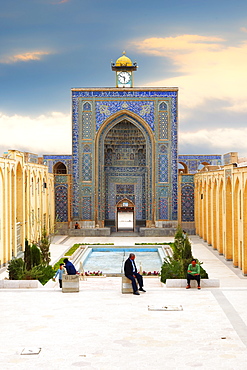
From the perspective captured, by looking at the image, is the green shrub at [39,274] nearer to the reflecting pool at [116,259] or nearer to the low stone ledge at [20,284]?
the low stone ledge at [20,284]

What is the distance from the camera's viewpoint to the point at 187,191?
21234mm

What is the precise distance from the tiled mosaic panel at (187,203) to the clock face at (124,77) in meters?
5.68

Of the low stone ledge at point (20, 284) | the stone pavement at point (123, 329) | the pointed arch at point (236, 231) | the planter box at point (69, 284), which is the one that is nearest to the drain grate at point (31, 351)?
the stone pavement at point (123, 329)

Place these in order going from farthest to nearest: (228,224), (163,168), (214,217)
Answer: (163,168) < (214,217) < (228,224)

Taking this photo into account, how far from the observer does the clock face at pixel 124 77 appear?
22.3 m

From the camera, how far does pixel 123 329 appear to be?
571 cm

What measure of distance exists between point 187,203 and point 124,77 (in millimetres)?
6629

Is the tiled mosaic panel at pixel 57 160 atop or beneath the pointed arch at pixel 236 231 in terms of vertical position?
atop

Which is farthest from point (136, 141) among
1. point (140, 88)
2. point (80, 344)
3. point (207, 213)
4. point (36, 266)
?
point (80, 344)

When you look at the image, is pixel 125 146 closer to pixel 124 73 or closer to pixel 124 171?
pixel 124 171

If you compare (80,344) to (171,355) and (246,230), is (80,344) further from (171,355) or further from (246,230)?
(246,230)

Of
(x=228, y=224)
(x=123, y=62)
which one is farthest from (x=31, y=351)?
(x=123, y=62)

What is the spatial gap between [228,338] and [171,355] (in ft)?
2.86

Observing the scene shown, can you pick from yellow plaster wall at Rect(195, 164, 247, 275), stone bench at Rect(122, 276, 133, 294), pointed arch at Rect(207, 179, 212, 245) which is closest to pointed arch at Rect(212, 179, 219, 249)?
yellow plaster wall at Rect(195, 164, 247, 275)
